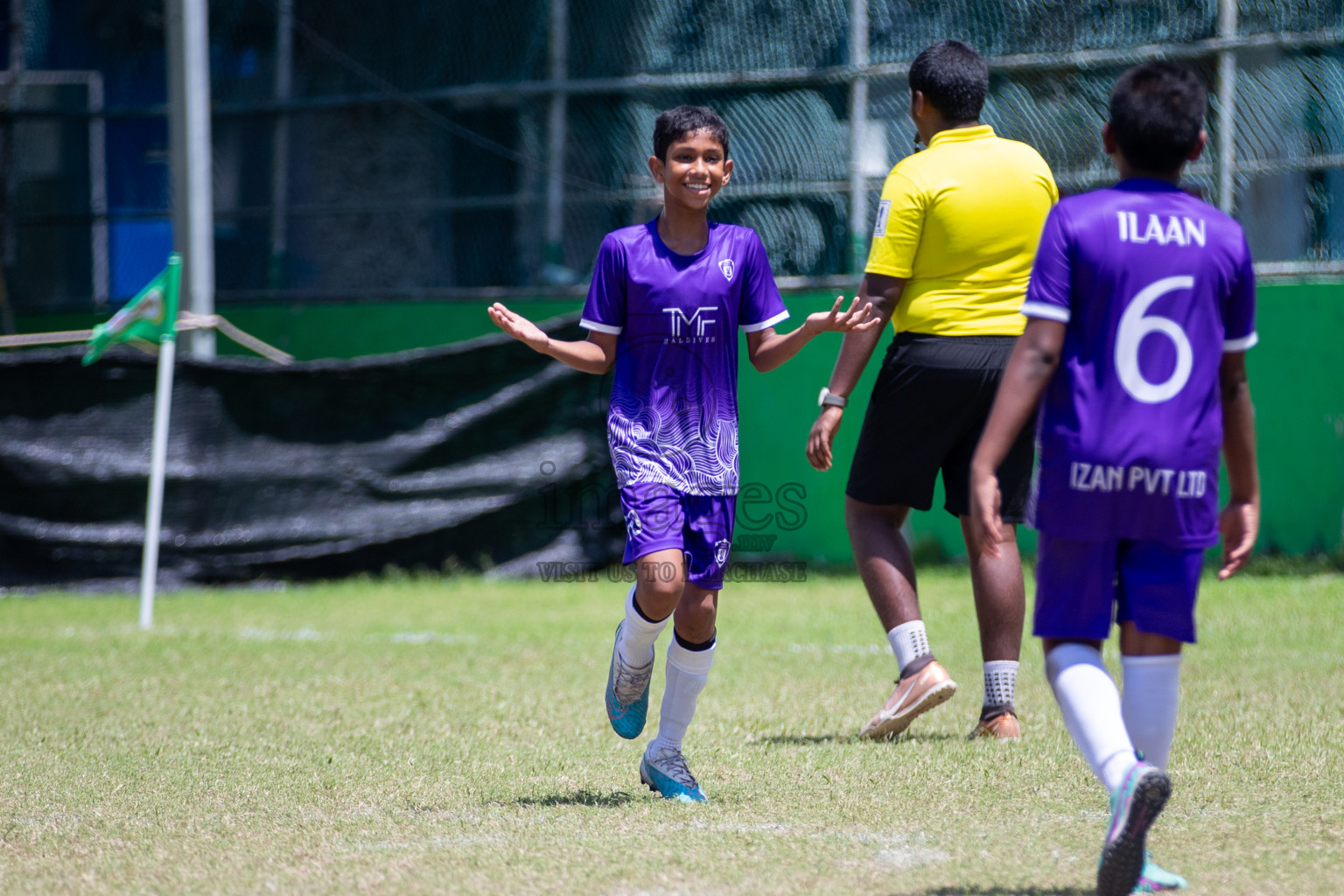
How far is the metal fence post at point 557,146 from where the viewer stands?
11.6 m

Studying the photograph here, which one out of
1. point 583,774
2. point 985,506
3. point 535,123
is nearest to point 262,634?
point 583,774

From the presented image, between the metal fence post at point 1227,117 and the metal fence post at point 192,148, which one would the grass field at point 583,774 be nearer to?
the metal fence post at point 1227,117

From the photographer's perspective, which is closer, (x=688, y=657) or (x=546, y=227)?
(x=688, y=657)

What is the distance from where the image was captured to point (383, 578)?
10.3 metres

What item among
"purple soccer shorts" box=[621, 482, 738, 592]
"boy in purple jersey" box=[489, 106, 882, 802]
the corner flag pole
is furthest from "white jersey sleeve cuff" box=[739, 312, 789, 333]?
the corner flag pole

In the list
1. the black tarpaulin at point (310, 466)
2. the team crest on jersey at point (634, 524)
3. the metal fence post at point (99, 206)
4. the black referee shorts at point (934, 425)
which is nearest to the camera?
the team crest on jersey at point (634, 524)

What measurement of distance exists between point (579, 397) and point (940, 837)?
7133 millimetres

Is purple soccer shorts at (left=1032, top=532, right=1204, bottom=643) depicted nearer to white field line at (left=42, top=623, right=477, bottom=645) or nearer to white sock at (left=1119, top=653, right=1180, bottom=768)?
white sock at (left=1119, top=653, right=1180, bottom=768)

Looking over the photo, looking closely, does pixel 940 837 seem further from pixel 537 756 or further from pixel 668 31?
pixel 668 31

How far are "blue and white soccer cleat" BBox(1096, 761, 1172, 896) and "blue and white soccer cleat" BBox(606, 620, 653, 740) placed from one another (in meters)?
1.67

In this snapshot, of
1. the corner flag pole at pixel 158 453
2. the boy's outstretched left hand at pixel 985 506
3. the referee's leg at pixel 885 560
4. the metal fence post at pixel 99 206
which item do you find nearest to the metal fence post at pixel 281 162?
the metal fence post at pixel 99 206

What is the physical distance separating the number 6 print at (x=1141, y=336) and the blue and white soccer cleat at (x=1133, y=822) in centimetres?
74

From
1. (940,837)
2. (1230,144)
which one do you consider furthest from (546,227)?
(940,837)

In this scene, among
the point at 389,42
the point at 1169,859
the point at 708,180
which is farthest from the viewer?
the point at 389,42
